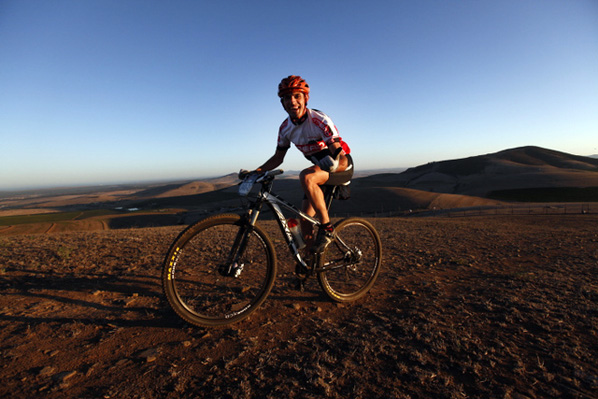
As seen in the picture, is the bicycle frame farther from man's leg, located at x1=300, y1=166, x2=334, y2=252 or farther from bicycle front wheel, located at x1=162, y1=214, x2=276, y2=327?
man's leg, located at x1=300, y1=166, x2=334, y2=252

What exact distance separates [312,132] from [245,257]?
1.73 m

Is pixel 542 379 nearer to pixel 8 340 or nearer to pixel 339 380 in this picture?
pixel 339 380

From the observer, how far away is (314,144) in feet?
11.3

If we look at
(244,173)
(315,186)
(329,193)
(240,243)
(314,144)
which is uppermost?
(314,144)

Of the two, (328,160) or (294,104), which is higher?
(294,104)

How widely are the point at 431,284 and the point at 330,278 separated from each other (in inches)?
61.9

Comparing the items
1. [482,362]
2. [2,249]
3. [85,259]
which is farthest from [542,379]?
[2,249]

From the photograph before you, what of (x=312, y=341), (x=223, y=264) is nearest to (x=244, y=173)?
(x=223, y=264)

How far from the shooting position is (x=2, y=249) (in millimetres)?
6148

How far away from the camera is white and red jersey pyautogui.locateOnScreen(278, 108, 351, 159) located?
3.40m

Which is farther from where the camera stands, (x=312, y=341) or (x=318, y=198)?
(x=318, y=198)

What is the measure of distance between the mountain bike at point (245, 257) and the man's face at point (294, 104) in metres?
0.80

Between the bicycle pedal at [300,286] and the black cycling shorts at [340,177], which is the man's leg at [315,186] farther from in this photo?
the bicycle pedal at [300,286]

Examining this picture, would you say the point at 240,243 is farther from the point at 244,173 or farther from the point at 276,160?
the point at 276,160
